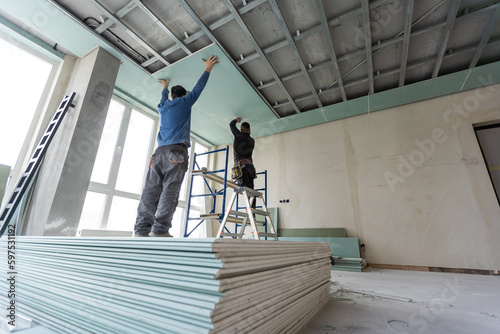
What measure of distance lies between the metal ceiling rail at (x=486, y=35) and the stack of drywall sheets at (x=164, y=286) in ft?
15.1

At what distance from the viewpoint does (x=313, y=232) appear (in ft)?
16.3

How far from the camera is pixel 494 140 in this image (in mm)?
4160

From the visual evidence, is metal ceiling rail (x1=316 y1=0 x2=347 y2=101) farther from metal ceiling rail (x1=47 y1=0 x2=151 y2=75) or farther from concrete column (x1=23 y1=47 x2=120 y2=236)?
concrete column (x1=23 y1=47 x2=120 y2=236)

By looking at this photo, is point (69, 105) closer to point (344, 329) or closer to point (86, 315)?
point (86, 315)

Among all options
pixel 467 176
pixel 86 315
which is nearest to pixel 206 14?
pixel 86 315

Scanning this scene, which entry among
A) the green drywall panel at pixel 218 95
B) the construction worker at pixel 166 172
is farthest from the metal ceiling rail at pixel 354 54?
the construction worker at pixel 166 172

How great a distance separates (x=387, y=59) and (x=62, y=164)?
5660 millimetres

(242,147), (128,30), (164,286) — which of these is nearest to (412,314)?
(164,286)

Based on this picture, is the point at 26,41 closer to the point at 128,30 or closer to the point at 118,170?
the point at 128,30

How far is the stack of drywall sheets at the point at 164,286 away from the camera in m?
0.75

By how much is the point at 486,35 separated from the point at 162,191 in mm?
5366

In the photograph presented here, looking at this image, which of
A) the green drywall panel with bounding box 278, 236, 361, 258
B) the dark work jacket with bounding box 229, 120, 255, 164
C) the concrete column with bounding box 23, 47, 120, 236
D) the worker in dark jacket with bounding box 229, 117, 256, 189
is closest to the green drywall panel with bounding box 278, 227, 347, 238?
the green drywall panel with bounding box 278, 236, 361, 258

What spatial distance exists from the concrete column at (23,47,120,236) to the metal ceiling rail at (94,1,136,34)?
0.37 metres

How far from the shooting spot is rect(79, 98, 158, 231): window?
162 inches
